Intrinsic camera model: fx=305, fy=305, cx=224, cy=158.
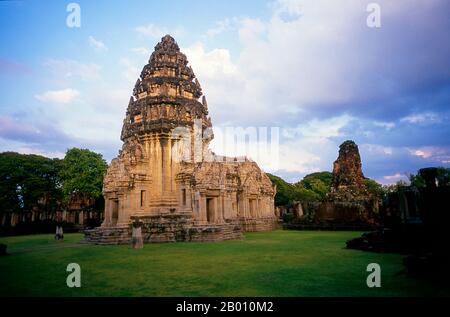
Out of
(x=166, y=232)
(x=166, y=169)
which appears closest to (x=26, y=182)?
(x=166, y=169)

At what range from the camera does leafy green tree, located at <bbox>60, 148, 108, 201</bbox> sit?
3694 centimetres

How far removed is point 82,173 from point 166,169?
21082mm

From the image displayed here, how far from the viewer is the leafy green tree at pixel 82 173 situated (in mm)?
36938

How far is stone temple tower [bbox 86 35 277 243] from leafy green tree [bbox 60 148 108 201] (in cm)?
1683

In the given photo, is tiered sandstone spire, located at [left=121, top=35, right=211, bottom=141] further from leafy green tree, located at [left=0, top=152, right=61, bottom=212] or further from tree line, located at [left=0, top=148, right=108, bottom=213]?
leafy green tree, located at [left=0, top=152, right=61, bottom=212]

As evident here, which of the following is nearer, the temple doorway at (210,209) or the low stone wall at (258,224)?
the temple doorway at (210,209)

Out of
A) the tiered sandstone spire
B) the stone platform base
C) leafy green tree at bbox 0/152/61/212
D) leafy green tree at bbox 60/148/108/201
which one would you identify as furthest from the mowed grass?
leafy green tree at bbox 0/152/61/212

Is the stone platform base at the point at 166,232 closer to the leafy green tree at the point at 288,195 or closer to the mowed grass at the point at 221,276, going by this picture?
the mowed grass at the point at 221,276

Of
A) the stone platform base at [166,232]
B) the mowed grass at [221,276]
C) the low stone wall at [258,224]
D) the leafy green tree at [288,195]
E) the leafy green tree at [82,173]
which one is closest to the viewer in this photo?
the mowed grass at [221,276]

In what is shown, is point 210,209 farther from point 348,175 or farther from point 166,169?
point 348,175

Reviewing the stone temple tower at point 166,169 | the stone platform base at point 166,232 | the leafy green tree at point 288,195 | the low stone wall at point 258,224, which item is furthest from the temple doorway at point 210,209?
the leafy green tree at point 288,195
